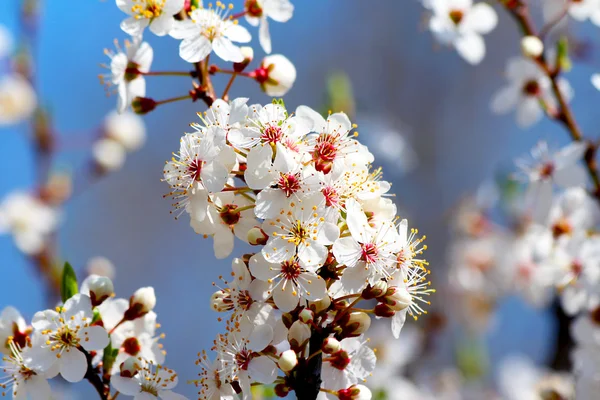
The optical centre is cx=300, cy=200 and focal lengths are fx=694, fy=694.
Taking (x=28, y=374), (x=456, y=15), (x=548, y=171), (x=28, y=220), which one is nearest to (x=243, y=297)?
(x=28, y=374)

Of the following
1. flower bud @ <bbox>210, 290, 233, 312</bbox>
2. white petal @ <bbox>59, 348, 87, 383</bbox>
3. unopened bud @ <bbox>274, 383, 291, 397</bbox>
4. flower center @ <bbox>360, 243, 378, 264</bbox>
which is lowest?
white petal @ <bbox>59, 348, 87, 383</bbox>

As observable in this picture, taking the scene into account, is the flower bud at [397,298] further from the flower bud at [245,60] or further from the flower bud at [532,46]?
the flower bud at [532,46]

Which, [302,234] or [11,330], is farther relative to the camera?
[11,330]

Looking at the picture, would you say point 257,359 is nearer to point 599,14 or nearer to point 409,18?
point 599,14

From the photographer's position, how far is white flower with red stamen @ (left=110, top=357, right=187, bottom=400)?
1.09 meters

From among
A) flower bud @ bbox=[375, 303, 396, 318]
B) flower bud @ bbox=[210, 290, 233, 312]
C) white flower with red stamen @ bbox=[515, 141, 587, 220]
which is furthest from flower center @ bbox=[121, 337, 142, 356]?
white flower with red stamen @ bbox=[515, 141, 587, 220]

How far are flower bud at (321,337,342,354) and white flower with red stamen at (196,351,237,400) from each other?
16 cm

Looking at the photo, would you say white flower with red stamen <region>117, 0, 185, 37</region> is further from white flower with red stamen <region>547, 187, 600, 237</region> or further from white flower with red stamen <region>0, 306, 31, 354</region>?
white flower with red stamen <region>547, 187, 600, 237</region>

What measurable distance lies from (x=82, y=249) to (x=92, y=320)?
164 inches

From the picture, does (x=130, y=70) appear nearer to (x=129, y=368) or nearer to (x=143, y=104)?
(x=143, y=104)

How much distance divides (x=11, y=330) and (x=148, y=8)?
0.62m

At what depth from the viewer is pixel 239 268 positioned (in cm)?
106

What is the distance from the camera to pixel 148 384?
112 cm

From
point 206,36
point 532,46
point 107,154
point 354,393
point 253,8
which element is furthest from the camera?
point 107,154
